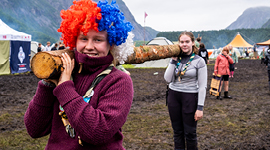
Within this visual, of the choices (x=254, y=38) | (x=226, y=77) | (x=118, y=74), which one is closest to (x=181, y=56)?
(x=118, y=74)

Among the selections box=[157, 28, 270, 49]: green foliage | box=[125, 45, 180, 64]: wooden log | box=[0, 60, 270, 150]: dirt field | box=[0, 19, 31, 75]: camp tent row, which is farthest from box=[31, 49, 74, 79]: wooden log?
box=[157, 28, 270, 49]: green foliage

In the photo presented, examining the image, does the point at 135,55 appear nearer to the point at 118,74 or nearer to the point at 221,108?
the point at 118,74

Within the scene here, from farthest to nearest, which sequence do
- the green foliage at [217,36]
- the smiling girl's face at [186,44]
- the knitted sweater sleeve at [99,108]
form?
the green foliage at [217,36] < the smiling girl's face at [186,44] < the knitted sweater sleeve at [99,108]

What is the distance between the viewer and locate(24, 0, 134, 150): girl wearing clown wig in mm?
1334

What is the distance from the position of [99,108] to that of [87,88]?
0.17 metres

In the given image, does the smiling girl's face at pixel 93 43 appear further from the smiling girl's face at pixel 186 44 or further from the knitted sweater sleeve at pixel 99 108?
the smiling girl's face at pixel 186 44

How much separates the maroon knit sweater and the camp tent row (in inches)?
595

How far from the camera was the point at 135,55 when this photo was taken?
2750 mm

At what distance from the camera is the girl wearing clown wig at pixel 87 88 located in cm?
133

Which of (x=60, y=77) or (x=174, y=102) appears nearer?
(x=60, y=77)

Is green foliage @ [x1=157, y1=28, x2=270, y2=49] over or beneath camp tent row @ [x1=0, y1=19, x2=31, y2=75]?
over

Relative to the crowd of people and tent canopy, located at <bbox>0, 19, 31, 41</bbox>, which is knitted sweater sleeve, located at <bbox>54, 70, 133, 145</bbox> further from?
tent canopy, located at <bbox>0, 19, 31, 41</bbox>

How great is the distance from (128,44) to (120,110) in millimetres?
530

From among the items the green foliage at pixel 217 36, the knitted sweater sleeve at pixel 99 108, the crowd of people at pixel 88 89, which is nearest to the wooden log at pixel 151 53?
the crowd of people at pixel 88 89
